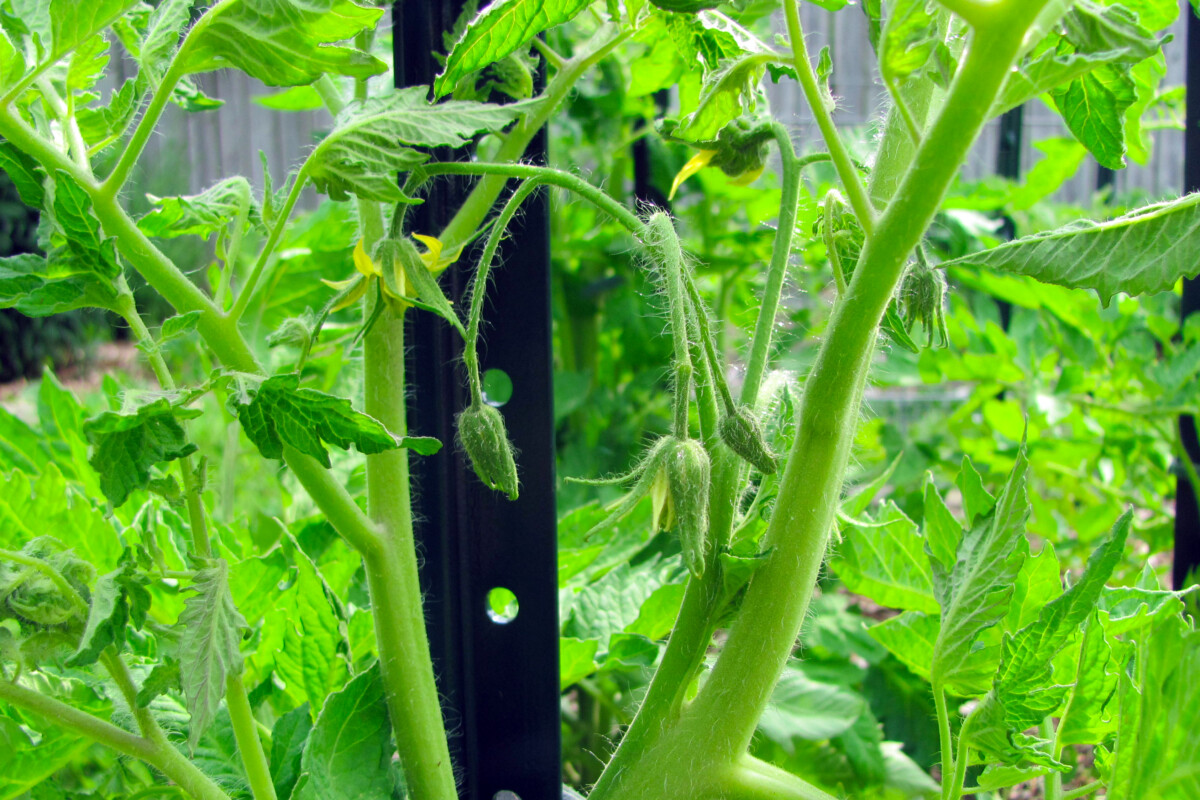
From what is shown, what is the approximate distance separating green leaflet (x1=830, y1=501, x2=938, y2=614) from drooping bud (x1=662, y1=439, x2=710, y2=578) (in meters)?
0.21

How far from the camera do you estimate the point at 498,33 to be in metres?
0.37

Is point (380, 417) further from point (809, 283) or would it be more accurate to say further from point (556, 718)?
point (809, 283)

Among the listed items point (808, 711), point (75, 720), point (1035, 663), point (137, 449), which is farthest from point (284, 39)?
point (808, 711)

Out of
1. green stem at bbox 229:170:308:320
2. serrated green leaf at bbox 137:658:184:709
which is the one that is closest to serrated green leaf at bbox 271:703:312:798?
serrated green leaf at bbox 137:658:184:709

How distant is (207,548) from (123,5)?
0.71ft

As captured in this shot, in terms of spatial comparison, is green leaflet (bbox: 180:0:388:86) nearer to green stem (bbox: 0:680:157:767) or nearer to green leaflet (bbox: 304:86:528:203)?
green leaflet (bbox: 304:86:528:203)

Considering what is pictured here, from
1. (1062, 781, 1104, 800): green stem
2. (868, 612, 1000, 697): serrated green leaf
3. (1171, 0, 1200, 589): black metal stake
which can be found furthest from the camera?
(1171, 0, 1200, 589): black metal stake

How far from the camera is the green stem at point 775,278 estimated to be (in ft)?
1.40

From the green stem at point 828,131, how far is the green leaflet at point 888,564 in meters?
0.26

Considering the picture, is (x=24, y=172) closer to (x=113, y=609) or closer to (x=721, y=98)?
(x=113, y=609)

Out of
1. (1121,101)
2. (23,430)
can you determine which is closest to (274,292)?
(23,430)

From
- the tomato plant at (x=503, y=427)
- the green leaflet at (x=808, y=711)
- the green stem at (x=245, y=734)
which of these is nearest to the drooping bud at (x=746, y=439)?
the tomato plant at (x=503, y=427)

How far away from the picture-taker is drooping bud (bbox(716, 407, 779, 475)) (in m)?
0.39

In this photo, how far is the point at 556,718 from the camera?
20.2 inches
